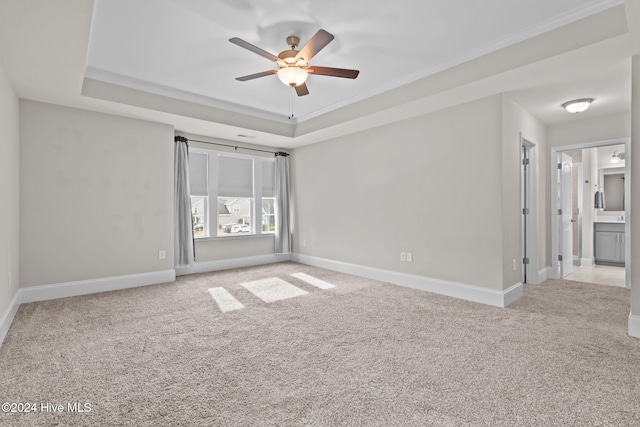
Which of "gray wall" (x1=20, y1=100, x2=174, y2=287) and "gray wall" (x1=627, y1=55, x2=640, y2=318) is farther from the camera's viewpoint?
"gray wall" (x1=20, y1=100, x2=174, y2=287)

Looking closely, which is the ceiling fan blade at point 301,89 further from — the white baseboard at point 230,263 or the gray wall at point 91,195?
the white baseboard at point 230,263

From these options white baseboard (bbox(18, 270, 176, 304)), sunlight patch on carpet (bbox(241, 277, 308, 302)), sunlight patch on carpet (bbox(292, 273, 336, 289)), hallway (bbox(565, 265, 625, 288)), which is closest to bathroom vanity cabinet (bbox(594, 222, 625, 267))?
hallway (bbox(565, 265, 625, 288))

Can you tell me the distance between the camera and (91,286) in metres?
4.21

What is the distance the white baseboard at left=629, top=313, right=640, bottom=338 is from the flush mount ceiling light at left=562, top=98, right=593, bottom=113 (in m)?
2.49

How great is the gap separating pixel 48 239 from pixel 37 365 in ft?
7.49

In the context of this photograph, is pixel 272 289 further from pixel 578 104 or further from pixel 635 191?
pixel 578 104

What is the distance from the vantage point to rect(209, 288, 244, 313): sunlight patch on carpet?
11.9 ft

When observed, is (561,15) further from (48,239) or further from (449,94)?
(48,239)

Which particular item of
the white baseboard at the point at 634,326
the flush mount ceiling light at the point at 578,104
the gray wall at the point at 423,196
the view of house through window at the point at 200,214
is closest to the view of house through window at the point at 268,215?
the gray wall at the point at 423,196

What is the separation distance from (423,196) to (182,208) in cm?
381

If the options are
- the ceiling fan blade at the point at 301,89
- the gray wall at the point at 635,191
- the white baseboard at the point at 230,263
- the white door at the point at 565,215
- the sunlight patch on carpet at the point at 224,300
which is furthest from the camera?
the white baseboard at the point at 230,263

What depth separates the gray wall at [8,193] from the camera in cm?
291

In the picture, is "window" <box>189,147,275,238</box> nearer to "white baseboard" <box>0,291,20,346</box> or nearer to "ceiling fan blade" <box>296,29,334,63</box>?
"white baseboard" <box>0,291,20,346</box>

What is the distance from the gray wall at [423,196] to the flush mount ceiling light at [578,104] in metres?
0.86
